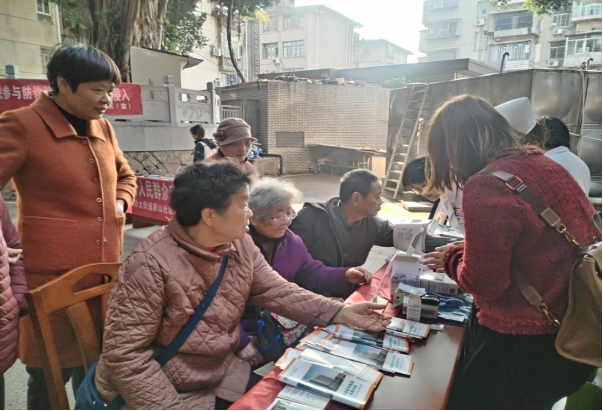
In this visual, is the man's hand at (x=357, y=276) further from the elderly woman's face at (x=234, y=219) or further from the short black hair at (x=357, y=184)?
the elderly woman's face at (x=234, y=219)

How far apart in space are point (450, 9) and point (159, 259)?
3107 millimetres

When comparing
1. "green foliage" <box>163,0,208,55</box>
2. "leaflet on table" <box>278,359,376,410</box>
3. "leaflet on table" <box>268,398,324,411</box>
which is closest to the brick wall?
"green foliage" <box>163,0,208,55</box>

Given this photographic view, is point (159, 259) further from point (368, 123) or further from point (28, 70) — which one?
point (368, 123)

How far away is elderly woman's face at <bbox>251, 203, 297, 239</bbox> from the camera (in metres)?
2.05

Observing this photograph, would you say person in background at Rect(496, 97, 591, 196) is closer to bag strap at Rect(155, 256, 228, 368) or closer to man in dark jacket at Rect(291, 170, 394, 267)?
man in dark jacket at Rect(291, 170, 394, 267)

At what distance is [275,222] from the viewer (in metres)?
2.05

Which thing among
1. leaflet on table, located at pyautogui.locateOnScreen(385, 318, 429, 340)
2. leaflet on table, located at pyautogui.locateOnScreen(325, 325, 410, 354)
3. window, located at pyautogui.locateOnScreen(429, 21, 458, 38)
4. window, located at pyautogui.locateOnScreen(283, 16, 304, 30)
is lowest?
leaflet on table, located at pyautogui.locateOnScreen(385, 318, 429, 340)

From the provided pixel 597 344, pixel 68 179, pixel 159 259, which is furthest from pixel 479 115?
pixel 68 179

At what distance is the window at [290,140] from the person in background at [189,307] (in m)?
13.9

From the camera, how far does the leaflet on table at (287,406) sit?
1.04 meters

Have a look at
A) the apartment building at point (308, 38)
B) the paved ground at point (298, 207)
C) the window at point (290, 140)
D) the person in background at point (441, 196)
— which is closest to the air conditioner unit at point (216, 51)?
the apartment building at point (308, 38)

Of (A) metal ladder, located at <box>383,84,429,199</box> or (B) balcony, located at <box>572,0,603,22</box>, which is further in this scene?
(A) metal ladder, located at <box>383,84,429,199</box>

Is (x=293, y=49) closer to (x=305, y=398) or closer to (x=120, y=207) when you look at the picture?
(x=120, y=207)

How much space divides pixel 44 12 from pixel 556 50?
14595 millimetres
